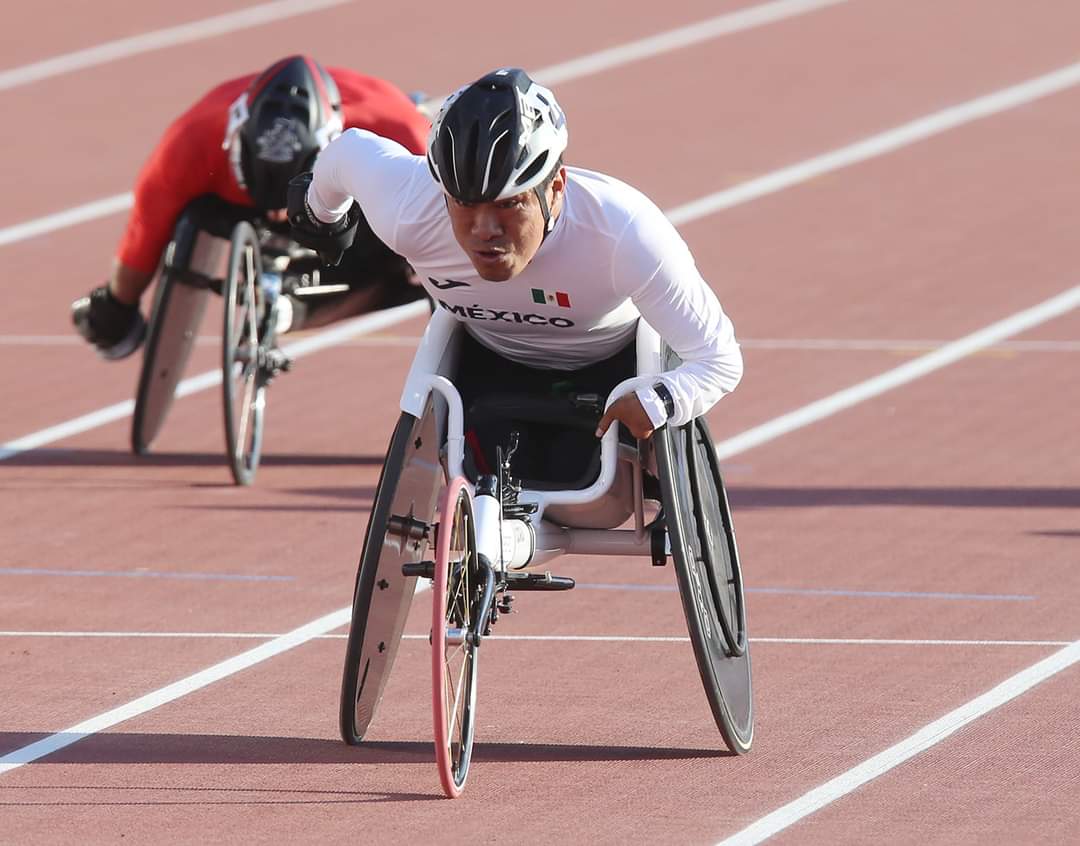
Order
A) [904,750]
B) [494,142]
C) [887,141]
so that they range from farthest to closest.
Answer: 1. [887,141]
2. [904,750]
3. [494,142]

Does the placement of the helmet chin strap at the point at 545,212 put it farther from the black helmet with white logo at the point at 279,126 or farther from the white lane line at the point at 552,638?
the black helmet with white logo at the point at 279,126

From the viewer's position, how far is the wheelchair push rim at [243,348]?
10.8m

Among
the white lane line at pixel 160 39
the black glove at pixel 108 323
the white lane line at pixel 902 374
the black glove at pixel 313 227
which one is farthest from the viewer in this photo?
the white lane line at pixel 160 39

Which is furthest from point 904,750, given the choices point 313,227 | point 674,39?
point 674,39

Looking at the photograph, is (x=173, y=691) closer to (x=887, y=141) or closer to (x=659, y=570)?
(x=659, y=570)

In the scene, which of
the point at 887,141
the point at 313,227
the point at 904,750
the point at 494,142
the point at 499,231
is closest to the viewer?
the point at 494,142

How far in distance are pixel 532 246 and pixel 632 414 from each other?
0.52 metres

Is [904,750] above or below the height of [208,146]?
below

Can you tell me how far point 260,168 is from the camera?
425 inches

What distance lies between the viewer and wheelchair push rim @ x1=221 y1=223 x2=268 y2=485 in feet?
35.3

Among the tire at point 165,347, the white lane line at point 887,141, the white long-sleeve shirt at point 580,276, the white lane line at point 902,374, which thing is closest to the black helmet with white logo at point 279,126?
the tire at point 165,347

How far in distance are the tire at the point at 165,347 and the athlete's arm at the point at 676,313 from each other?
5.17m

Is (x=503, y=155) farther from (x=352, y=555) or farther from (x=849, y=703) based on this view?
(x=352, y=555)

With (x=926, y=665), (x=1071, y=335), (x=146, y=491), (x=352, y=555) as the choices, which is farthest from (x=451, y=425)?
(x=1071, y=335)
